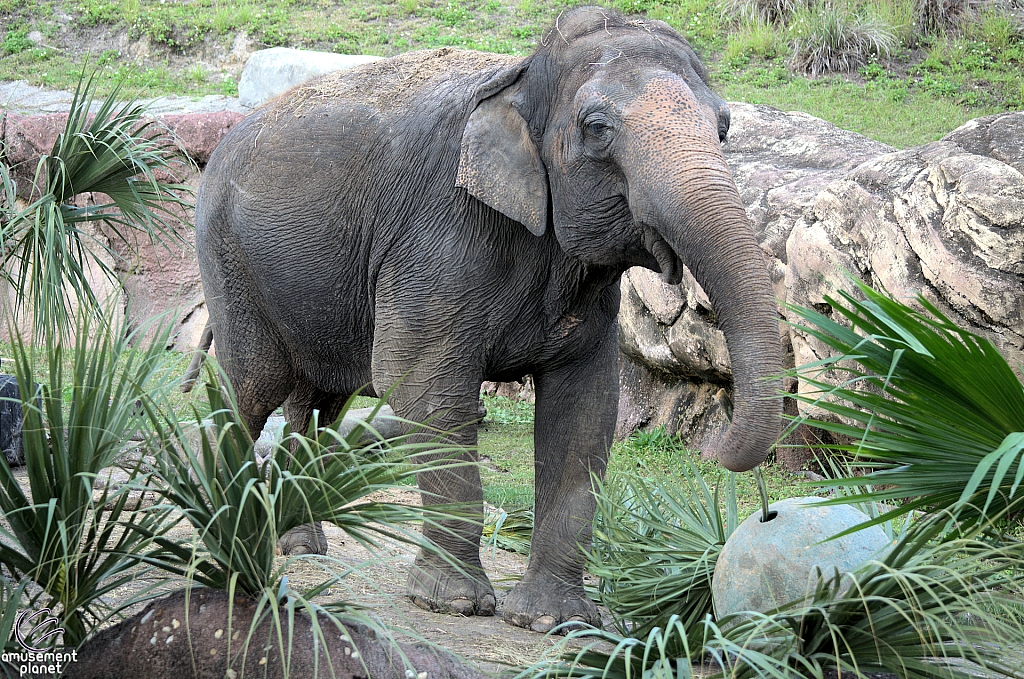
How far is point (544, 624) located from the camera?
4.71 m

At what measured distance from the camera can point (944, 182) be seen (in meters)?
7.21

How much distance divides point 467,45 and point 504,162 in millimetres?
12804

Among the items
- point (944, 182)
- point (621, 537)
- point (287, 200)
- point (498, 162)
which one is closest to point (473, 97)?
point (498, 162)

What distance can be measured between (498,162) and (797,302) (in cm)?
401

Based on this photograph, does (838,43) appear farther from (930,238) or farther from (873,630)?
(873,630)

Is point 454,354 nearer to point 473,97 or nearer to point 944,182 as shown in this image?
point 473,97

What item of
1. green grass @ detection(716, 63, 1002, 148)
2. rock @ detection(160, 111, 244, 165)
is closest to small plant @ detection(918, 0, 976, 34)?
green grass @ detection(716, 63, 1002, 148)

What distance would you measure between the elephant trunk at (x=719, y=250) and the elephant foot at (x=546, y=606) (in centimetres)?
133

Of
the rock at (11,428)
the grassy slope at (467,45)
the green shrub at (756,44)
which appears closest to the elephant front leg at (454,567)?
the rock at (11,428)

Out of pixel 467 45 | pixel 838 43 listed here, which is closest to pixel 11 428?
pixel 467 45

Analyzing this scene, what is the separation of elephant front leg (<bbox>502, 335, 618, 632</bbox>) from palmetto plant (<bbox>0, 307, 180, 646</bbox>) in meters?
1.90

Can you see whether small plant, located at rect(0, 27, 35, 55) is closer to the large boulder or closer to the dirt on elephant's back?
the large boulder

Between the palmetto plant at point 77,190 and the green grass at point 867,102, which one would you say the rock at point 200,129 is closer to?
the green grass at point 867,102

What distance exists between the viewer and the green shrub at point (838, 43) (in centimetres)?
1620
